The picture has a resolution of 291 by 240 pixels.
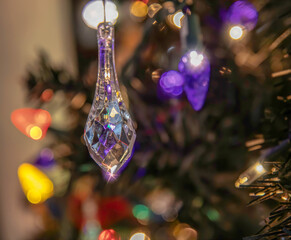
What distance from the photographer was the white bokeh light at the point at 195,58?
229 millimetres

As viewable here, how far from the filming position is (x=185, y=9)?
0.21 meters

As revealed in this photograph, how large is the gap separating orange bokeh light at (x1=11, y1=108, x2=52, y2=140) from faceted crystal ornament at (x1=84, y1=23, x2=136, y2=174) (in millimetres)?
278

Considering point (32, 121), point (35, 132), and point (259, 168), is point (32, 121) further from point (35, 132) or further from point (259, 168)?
point (259, 168)

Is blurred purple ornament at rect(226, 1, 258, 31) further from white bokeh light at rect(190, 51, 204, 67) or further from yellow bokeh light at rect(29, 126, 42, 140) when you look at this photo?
yellow bokeh light at rect(29, 126, 42, 140)

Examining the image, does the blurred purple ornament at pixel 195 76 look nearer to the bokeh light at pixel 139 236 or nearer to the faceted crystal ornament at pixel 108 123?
the faceted crystal ornament at pixel 108 123

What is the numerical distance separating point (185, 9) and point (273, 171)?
0.11 m

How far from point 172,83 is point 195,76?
7 centimetres

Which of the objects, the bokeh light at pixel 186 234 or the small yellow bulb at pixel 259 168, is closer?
the small yellow bulb at pixel 259 168

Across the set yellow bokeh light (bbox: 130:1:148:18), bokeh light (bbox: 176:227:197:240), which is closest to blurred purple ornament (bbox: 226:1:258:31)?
yellow bokeh light (bbox: 130:1:148:18)

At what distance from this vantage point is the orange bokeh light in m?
0.48

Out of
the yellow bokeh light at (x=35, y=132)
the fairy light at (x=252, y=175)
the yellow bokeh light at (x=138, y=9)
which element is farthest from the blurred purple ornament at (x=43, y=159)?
the fairy light at (x=252, y=175)

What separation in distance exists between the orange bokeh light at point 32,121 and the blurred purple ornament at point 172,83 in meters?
0.20

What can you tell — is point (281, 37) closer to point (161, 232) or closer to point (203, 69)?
point (203, 69)

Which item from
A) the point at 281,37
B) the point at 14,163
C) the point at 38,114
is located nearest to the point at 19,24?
the point at 14,163
